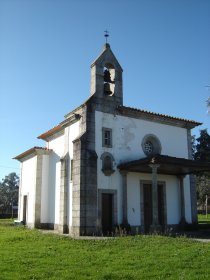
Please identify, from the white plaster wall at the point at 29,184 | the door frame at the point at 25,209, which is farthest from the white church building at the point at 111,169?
the door frame at the point at 25,209

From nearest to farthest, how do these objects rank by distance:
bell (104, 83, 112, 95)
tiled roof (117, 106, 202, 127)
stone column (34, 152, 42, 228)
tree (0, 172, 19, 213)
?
tiled roof (117, 106, 202, 127) < bell (104, 83, 112, 95) < stone column (34, 152, 42, 228) < tree (0, 172, 19, 213)

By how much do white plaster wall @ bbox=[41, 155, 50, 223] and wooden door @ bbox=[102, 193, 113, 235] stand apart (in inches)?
224

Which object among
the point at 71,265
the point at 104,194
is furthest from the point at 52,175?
the point at 71,265

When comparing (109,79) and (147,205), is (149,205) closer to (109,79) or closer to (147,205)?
(147,205)

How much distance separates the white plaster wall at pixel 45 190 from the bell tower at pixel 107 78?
21.6 feet

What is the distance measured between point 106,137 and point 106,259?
31.1ft

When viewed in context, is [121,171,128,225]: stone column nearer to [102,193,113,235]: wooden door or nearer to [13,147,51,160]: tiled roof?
[102,193,113,235]: wooden door

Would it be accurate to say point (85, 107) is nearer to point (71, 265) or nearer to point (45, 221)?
point (45, 221)

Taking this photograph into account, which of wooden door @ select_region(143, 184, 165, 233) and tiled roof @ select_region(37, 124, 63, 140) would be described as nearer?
wooden door @ select_region(143, 184, 165, 233)

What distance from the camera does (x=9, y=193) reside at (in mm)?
77188

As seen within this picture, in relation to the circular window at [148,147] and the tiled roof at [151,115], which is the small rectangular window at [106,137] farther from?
the circular window at [148,147]

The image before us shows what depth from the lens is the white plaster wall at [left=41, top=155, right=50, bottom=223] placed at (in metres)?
22.1

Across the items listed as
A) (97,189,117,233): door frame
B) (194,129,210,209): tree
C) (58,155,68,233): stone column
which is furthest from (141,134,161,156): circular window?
(194,129,210,209): tree

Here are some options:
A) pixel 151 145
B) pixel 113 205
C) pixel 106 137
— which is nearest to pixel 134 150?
pixel 151 145
